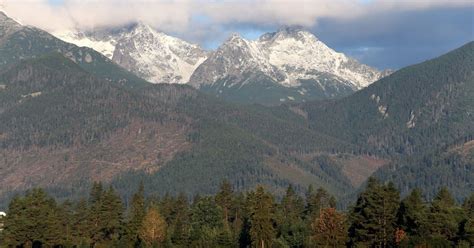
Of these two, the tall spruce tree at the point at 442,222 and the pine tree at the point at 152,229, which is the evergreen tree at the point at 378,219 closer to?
the tall spruce tree at the point at 442,222

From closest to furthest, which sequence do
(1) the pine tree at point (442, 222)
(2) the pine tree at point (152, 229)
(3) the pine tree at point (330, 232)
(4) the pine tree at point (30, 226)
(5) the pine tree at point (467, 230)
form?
(5) the pine tree at point (467, 230) → (1) the pine tree at point (442, 222) → (3) the pine tree at point (330, 232) → (4) the pine tree at point (30, 226) → (2) the pine tree at point (152, 229)

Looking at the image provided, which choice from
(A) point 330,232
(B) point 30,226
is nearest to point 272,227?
(A) point 330,232

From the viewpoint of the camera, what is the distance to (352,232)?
169 m

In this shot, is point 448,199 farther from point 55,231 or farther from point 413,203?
point 55,231

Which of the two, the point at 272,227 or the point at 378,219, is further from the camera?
the point at 272,227

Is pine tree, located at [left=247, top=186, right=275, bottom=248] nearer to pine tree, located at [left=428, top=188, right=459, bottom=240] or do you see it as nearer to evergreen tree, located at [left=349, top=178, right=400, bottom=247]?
evergreen tree, located at [left=349, top=178, right=400, bottom=247]

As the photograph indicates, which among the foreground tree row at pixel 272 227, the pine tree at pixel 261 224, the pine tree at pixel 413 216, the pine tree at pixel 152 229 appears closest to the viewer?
the pine tree at pixel 413 216

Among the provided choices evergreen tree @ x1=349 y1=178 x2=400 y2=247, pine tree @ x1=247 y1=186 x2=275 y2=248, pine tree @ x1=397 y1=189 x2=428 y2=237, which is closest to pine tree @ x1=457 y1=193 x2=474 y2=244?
pine tree @ x1=397 y1=189 x2=428 y2=237

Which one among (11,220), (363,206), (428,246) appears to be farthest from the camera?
→ (11,220)

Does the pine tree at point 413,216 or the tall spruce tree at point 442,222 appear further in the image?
the pine tree at point 413,216

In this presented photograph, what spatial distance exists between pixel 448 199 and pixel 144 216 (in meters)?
68.3

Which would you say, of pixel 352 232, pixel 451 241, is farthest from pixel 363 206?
pixel 451 241

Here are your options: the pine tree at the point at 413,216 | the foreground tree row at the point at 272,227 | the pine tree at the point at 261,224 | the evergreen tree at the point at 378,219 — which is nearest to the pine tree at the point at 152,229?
the foreground tree row at the point at 272,227

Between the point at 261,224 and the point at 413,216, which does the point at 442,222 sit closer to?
the point at 413,216
